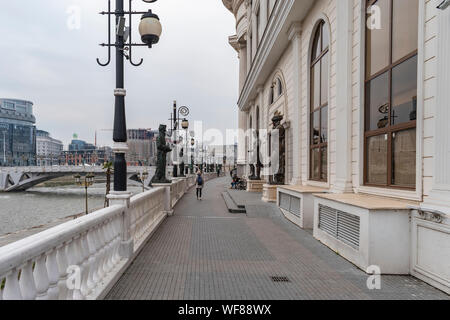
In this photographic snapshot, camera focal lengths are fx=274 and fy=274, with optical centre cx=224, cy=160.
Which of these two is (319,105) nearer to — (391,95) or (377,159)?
(377,159)

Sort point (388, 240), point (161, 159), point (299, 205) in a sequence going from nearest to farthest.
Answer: point (388, 240) → point (299, 205) → point (161, 159)

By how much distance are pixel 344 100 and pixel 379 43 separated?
153 cm

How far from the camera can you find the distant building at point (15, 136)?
93938 mm

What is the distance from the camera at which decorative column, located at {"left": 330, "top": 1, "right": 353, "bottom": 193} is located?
23.3ft

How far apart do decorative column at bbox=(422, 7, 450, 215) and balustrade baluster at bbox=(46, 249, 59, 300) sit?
474 centimetres

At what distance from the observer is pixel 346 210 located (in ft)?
16.9

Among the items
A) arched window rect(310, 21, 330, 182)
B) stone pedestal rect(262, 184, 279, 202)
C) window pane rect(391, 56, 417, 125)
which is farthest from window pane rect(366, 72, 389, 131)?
stone pedestal rect(262, 184, 279, 202)

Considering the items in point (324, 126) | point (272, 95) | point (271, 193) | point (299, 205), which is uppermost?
point (272, 95)

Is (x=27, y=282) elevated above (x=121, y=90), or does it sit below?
below

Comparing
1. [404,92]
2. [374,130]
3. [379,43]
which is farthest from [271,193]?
[404,92]

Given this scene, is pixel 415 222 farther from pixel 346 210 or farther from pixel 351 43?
pixel 351 43

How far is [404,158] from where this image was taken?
5.20 metres

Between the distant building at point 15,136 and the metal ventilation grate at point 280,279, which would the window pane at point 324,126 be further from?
the distant building at point 15,136
